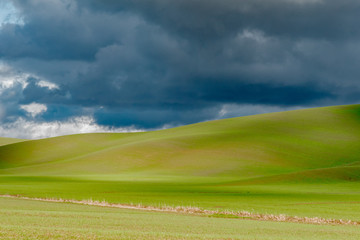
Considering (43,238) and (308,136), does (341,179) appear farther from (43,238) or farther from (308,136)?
(43,238)

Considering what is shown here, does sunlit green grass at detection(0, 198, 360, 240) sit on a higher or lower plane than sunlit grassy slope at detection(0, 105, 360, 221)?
lower

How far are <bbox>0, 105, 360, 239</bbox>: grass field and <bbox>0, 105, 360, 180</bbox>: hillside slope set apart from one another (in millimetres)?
265

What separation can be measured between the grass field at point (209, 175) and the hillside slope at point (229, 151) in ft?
0.87

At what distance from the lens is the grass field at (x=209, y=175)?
25.4m

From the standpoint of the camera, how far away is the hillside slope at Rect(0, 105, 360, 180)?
100438 millimetres

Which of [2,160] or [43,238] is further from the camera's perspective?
[2,160]

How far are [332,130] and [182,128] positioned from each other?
5154 centimetres

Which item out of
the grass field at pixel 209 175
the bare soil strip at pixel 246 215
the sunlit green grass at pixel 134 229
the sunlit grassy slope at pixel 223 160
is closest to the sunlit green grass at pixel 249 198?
the grass field at pixel 209 175

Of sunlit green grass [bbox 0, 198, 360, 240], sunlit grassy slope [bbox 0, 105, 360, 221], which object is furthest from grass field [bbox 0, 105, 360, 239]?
sunlit grassy slope [bbox 0, 105, 360, 221]

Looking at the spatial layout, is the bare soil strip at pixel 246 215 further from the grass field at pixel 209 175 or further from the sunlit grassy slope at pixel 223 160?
the sunlit grassy slope at pixel 223 160

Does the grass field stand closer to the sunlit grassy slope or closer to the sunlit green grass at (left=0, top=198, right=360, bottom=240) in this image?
the sunlit green grass at (left=0, top=198, right=360, bottom=240)

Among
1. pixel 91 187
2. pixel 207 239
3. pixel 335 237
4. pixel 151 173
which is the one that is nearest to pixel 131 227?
pixel 207 239

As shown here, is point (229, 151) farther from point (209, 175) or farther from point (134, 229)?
point (134, 229)

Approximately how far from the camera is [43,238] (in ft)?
56.9
